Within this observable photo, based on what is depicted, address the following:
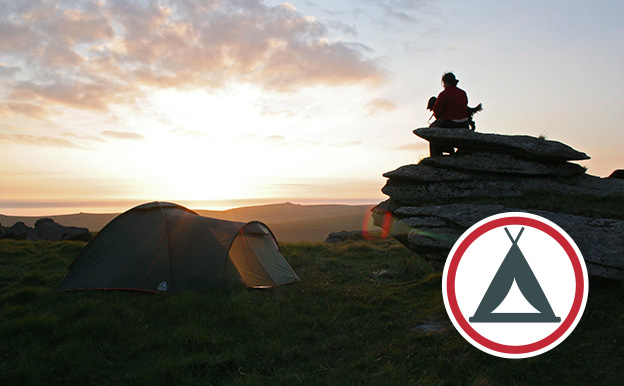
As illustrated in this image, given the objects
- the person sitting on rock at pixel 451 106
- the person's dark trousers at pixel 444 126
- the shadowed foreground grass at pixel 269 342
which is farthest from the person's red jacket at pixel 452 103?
the shadowed foreground grass at pixel 269 342

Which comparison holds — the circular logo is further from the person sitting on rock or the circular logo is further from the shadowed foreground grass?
the person sitting on rock

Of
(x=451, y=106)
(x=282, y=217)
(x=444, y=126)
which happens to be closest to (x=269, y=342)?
(x=444, y=126)

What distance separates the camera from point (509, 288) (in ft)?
18.6

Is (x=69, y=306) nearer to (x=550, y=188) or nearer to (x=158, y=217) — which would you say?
(x=158, y=217)

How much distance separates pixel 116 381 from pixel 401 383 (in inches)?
174

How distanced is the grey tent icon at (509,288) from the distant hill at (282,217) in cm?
4821

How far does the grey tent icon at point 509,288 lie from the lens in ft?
18.0

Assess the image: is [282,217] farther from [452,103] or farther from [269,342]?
[269,342]

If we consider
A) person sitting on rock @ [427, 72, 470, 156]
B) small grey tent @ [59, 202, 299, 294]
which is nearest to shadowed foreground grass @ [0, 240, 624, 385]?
small grey tent @ [59, 202, 299, 294]

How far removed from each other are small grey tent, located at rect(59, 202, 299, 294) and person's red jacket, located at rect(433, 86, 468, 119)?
7.27 m

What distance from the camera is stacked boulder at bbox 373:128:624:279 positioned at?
9945mm

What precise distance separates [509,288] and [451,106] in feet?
24.3

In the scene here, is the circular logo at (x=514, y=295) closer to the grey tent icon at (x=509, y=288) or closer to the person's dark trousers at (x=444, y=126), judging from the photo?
the grey tent icon at (x=509, y=288)

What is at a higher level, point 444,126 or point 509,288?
point 444,126
